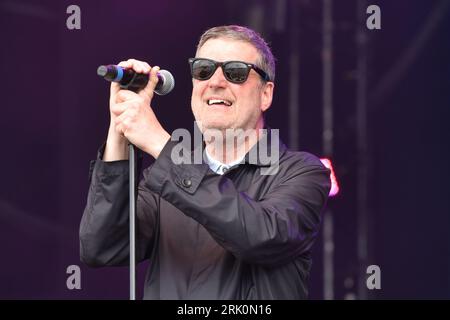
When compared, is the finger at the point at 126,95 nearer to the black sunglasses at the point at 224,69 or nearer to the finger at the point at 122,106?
the finger at the point at 122,106

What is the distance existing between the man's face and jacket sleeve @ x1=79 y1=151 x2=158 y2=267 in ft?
0.83

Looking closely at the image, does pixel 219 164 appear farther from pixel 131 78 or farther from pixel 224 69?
pixel 131 78

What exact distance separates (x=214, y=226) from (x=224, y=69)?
0.51 metres

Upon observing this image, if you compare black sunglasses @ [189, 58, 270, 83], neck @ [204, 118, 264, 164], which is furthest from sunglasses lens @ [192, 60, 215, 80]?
neck @ [204, 118, 264, 164]

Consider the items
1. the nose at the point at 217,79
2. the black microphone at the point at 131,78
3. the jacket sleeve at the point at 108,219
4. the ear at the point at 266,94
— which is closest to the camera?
the black microphone at the point at 131,78

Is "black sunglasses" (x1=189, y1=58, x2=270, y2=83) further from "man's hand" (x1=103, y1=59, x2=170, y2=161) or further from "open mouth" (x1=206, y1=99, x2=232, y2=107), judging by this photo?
"man's hand" (x1=103, y1=59, x2=170, y2=161)

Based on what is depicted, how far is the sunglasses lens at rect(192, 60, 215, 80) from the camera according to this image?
2.14m

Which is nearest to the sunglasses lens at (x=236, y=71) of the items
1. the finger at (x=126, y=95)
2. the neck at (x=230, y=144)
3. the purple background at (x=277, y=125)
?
the neck at (x=230, y=144)

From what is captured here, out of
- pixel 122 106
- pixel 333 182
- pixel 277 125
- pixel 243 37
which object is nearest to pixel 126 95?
pixel 122 106

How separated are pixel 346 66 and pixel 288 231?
231 centimetres

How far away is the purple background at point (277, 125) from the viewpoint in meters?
4.03

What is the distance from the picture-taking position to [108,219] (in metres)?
2.07
